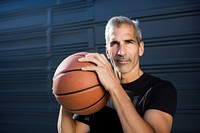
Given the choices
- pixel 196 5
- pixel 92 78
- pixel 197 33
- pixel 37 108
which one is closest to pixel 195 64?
pixel 197 33

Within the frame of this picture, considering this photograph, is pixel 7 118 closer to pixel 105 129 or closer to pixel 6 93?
pixel 6 93

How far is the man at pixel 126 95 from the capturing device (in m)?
0.84

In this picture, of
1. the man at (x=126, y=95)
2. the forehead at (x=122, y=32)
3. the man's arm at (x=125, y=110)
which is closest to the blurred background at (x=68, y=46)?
the man at (x=126, y=95)

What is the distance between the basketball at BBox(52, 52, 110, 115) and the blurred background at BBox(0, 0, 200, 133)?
1393mm

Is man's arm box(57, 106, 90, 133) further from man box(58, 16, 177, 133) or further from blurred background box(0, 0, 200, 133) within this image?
blurred background box(0, 0, 200, 133)

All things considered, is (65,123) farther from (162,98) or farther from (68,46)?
(68,46)

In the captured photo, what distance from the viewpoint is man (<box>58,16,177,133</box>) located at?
2.75 feet

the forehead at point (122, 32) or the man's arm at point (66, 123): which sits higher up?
the forehead at point (122, 32)

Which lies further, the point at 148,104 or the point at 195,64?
the point at 195,64

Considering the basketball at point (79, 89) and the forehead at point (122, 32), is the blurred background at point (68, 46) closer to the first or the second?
the forehead at point (122, 32)

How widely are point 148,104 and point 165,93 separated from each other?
102mm

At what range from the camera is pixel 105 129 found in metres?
1.07

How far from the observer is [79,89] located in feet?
2.99

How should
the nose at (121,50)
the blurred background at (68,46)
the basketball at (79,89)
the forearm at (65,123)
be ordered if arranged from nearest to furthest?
the basketball at (79,89) < the nose at (121,50) < the forearm at (65,123) < the blurred background at (68,46)
